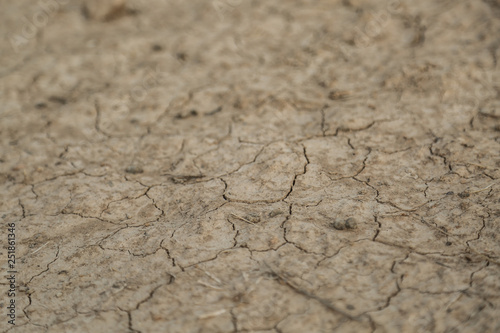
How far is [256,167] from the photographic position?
2.79 meters

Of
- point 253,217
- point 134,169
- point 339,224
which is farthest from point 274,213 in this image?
point 134,169

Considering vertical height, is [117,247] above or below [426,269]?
below

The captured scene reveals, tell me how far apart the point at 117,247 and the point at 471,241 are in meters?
1.80

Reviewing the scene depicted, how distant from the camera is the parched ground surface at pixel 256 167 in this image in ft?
6.51

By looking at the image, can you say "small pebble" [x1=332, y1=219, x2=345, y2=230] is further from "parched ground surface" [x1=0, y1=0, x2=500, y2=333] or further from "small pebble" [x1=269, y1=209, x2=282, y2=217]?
"small pebble" [x1=269, y1=209, x2=282, y2=217]

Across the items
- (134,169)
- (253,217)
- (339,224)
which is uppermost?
(339,224)

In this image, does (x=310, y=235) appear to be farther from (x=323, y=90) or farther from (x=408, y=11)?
(x=408, y=11)

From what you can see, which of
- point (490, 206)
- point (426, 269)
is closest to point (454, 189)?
point (490, 206)

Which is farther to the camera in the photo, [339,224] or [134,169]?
[134,169]

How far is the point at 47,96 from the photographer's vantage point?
3.72 meters

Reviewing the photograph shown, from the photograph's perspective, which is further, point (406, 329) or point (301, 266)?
point (301, 266)

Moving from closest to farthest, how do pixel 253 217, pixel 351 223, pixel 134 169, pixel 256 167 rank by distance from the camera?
pixel 351 223, pixel 253 217, pixel 256 167, pixel 134 169

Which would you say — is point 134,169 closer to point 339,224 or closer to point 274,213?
point 274,213

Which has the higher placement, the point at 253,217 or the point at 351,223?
the point at 351,223
